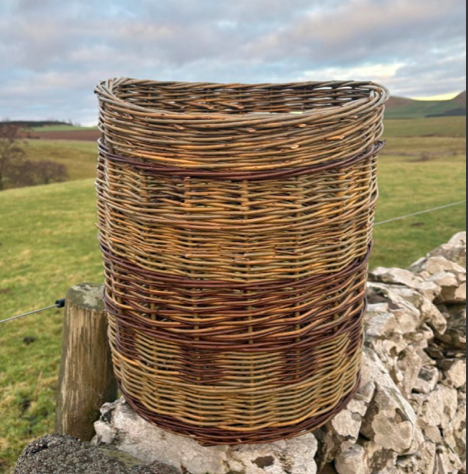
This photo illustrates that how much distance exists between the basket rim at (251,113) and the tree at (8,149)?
2505cm

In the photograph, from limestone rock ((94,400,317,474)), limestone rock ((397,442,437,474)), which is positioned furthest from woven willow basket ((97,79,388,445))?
limestone rock ((397,442,437,474))

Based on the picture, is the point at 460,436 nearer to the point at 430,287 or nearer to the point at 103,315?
the point at 430,287

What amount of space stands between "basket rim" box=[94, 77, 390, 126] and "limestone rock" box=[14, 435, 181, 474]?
1.38m

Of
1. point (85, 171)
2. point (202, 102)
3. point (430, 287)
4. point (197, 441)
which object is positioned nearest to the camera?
point (197, 441)

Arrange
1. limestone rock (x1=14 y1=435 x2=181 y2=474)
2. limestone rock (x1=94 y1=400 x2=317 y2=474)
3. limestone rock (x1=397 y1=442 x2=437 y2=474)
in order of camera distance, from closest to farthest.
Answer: limestone rock (x1=14 y1=435 x2=181 y2=474)
limestone rock (x1=94 y1=400 x2=317 y2=474)
limestone rock (x1=397 y1=442 x2=437 y2=474)

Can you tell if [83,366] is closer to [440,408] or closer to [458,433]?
[440,408]

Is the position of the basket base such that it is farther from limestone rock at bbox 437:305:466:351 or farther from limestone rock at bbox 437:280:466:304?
limestone rock at bbox 437:280:466:304

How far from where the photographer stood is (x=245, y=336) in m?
1.87

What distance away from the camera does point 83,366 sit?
8.61ft

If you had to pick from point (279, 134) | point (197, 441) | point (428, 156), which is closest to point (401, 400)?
point (197, 441)

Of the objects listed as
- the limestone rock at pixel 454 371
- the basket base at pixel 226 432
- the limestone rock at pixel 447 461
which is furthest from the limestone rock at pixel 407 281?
the basket base at pixel 226 432

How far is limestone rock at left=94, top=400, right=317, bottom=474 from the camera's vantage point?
219 cm

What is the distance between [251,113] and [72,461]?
159cm

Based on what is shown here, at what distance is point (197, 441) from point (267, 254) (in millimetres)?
943
